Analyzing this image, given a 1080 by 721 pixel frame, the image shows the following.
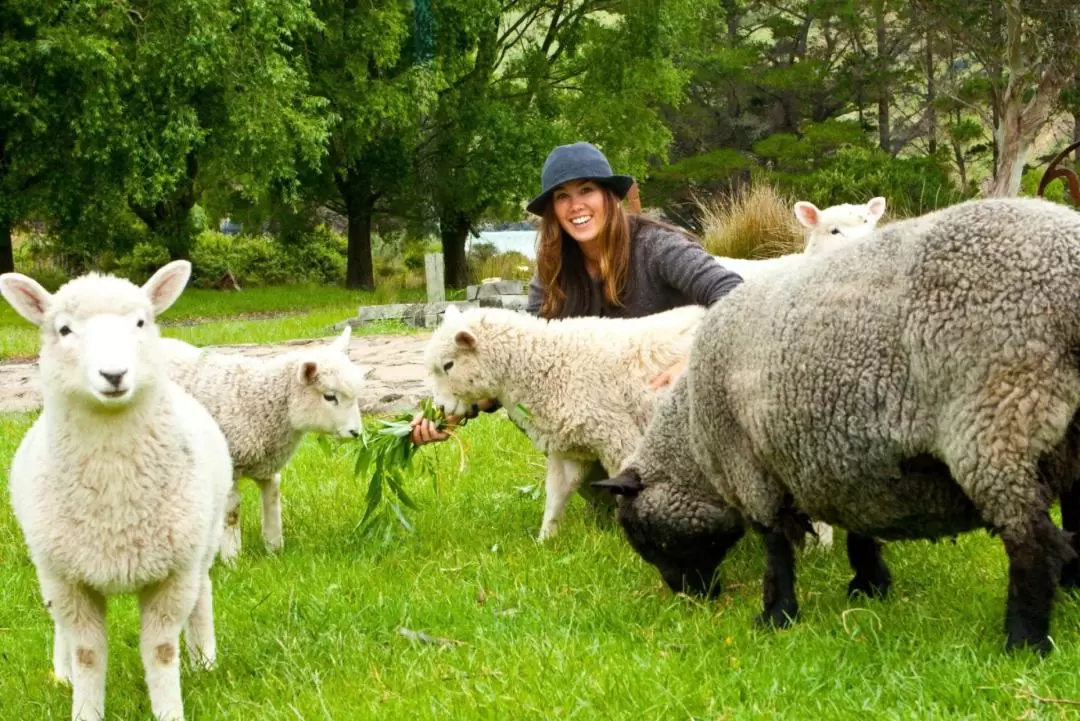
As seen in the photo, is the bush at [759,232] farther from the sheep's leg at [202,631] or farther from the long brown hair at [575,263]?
Answer: the sheep's leg at [202,631]

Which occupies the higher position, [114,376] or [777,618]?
[114,376]

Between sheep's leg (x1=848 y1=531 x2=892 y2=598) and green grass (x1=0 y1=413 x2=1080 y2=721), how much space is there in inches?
3.7

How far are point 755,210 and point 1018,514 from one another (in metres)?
12.1

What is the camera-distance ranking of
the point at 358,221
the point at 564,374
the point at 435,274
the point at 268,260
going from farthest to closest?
the point at 268,260 → the point at 358,221 → the point at 435,274 → the point at 564,374

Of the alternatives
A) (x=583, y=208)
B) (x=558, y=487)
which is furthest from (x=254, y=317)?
(x=558, y=487)

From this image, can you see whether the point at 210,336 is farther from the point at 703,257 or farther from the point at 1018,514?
the point at 1018,514

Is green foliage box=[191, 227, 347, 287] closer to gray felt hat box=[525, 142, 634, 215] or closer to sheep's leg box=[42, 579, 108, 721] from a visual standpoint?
gray felt hat box=[525, 142, 634, 215]

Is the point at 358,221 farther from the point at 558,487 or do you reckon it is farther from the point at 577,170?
the point at 558,487

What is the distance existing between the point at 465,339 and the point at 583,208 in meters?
0.90

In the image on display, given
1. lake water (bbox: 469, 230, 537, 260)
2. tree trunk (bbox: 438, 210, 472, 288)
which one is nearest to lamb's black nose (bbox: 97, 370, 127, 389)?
tree trunk (bbox: 438, 210, 472, 288)

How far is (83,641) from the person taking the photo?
138 inches

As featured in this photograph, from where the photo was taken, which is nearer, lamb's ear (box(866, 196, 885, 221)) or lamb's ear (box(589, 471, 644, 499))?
lamb's ear (box(589, 471, 644, 499))

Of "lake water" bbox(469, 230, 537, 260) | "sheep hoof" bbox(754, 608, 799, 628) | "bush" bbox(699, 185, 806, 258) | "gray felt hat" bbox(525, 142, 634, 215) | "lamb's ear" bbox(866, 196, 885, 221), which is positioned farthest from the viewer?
"lake water" bbox(469, 230, 537, 260)

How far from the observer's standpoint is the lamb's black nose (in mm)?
3322
